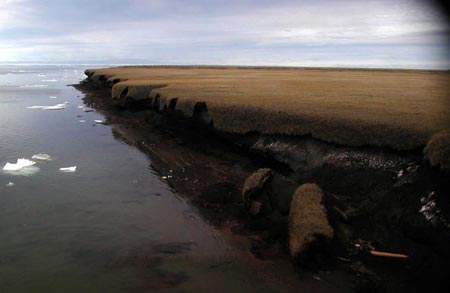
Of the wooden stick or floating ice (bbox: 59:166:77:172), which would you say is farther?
floating ice (bbox: 59:166:77:172)

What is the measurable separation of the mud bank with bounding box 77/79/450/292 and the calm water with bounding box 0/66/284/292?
1134 millimetres

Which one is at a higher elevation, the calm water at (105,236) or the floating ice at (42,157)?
the floating ice at (42,157)

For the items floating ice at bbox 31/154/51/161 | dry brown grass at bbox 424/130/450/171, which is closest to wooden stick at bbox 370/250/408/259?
dry brown grass at bbox 424/130/450/171

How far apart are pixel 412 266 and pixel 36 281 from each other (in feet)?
30.6

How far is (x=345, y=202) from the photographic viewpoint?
12883 millimetres

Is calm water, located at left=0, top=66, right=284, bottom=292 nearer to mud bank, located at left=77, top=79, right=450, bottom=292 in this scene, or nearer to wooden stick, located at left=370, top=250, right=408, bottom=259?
mud bank, located at left=77, top=79, right=450, bottom=292

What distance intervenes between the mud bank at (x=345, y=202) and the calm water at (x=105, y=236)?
3.72 ft

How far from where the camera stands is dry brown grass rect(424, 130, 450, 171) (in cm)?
1070

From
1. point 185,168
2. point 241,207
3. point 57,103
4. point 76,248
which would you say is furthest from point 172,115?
point 57,103

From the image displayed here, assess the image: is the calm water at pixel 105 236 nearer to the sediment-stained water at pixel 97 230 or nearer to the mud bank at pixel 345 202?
the sediment-stained water at pixel 97 230

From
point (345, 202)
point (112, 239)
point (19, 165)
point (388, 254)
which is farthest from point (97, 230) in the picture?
point (19, 165)

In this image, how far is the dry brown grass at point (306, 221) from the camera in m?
10.3

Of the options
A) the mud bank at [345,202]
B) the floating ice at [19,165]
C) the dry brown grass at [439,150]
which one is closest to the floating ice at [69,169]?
the floating ice at [19,165]

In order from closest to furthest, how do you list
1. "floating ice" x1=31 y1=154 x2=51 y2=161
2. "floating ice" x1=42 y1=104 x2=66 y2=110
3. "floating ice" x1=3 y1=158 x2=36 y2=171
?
1. "floating ice" x1=3 y1=158 x2=36 y2=171
2. "floating ice" x1=31 y1=154 x2=51 y2=161
3. "floating ice" x1=42 y1=104 x2=66 y2=110
